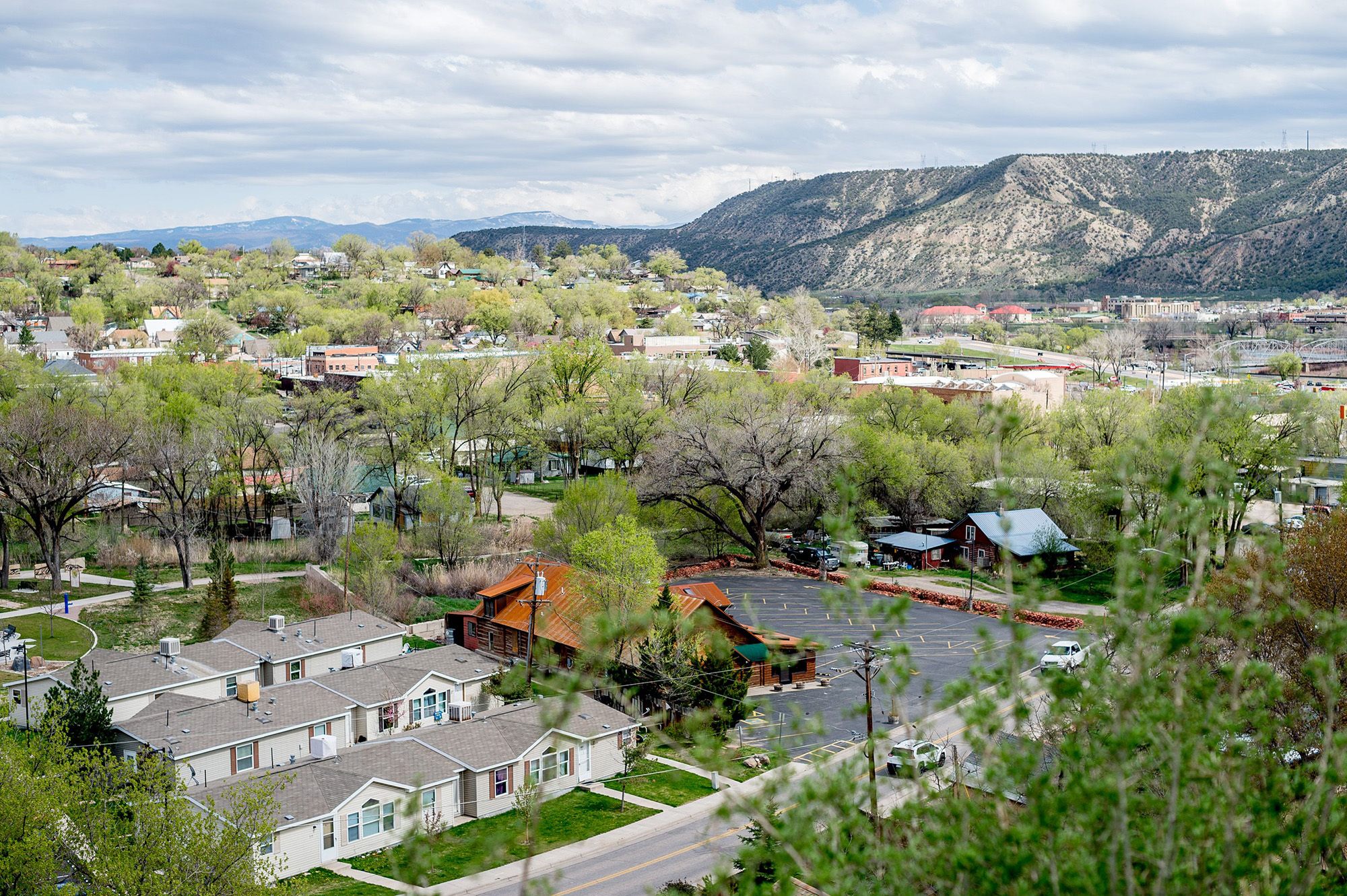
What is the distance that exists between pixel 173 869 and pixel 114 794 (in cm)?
404

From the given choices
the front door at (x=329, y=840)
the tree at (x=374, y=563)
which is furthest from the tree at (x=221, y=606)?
the front door at (x=329, y=840)

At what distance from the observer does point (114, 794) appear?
19562 mm

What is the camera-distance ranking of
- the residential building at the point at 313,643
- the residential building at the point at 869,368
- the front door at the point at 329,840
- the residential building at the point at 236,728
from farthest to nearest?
the residential building at the point at 869,368, the residential building at the point at 313,643, the residential building at the point at 236,728, the front door at the point at 329,840

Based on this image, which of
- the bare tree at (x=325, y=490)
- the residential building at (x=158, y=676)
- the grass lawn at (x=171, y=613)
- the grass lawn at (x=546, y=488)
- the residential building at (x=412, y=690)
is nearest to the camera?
the residential building at (x=158, y=676)

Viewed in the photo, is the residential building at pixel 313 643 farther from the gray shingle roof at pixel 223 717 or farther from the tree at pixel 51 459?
the tree at pixel 51 459

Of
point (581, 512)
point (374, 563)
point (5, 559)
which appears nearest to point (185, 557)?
point (5, 559)

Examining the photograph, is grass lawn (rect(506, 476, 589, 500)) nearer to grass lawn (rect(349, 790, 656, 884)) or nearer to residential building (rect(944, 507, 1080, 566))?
residential building (rect(944, 507, 1080, 566))

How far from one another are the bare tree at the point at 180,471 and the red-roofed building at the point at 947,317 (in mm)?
131588

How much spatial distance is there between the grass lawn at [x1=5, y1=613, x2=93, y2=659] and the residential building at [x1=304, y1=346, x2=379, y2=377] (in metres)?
53.2

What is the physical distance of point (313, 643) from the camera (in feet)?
104

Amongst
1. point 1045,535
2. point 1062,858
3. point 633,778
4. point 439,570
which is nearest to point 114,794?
point 633,778

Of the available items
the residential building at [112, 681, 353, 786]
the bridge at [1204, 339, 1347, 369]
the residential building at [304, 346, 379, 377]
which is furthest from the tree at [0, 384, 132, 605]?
the bridge at [1204, 339, 1347, 369]

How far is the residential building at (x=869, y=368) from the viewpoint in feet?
292

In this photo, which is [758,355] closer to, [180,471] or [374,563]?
[180,471]
